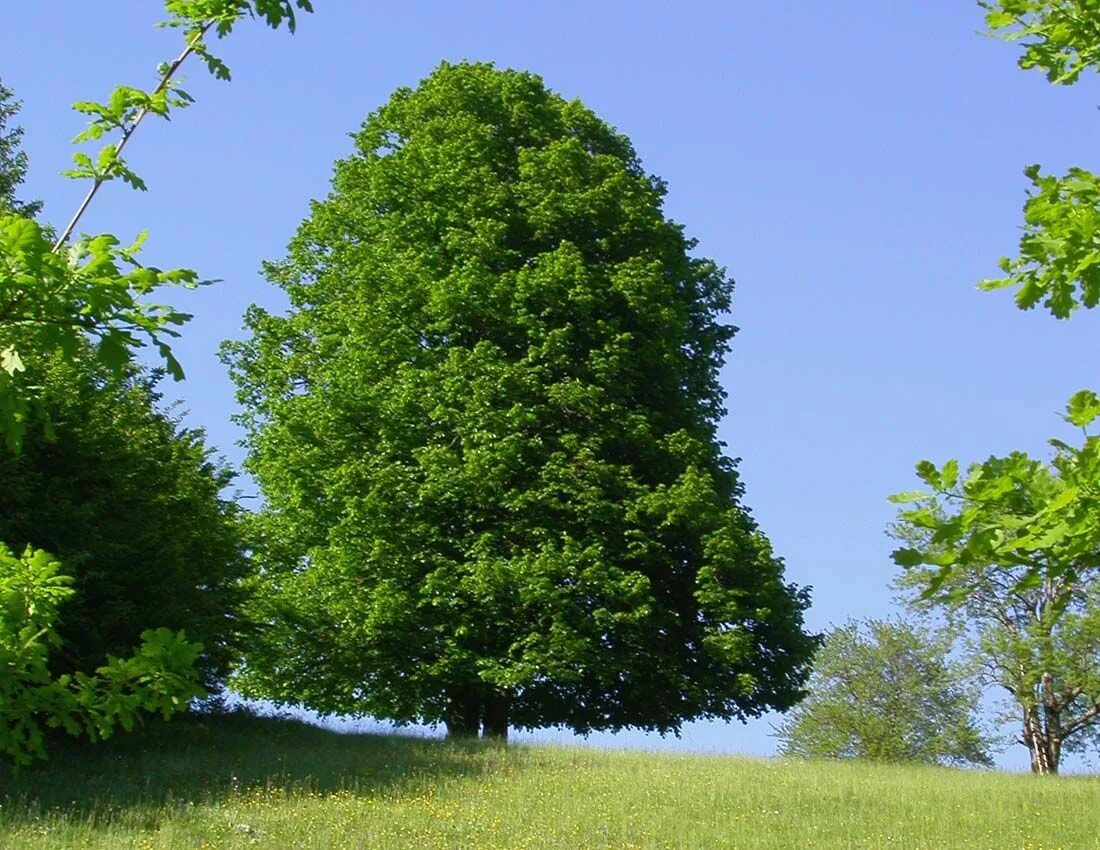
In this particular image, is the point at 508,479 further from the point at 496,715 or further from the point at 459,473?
the point at 496,715

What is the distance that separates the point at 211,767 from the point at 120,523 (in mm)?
4135

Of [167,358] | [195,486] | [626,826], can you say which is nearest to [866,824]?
[626,826]

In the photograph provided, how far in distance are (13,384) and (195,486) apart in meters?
17.5

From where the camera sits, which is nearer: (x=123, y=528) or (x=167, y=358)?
(x=167, y=358)

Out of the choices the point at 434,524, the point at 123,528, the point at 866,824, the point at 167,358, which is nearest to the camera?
the point at 167,358

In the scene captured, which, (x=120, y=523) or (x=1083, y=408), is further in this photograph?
(x=120, y=523)

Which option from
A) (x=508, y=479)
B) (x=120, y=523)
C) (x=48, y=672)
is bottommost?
(x=48, y=672)

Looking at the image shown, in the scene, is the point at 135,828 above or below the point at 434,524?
below

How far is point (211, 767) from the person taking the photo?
19344 millimetres

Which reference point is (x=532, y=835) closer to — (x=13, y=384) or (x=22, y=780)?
(x=22, y=780)

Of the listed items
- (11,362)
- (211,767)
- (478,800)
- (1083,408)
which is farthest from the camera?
(211,767)

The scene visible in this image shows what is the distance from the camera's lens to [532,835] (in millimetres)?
15406

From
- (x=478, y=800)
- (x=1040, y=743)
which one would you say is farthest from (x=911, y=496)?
(x=1040, y=743)

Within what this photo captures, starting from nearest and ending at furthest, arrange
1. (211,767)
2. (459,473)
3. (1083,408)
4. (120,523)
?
(1083,408) → (211,767) → (120,523) → (459,473)
